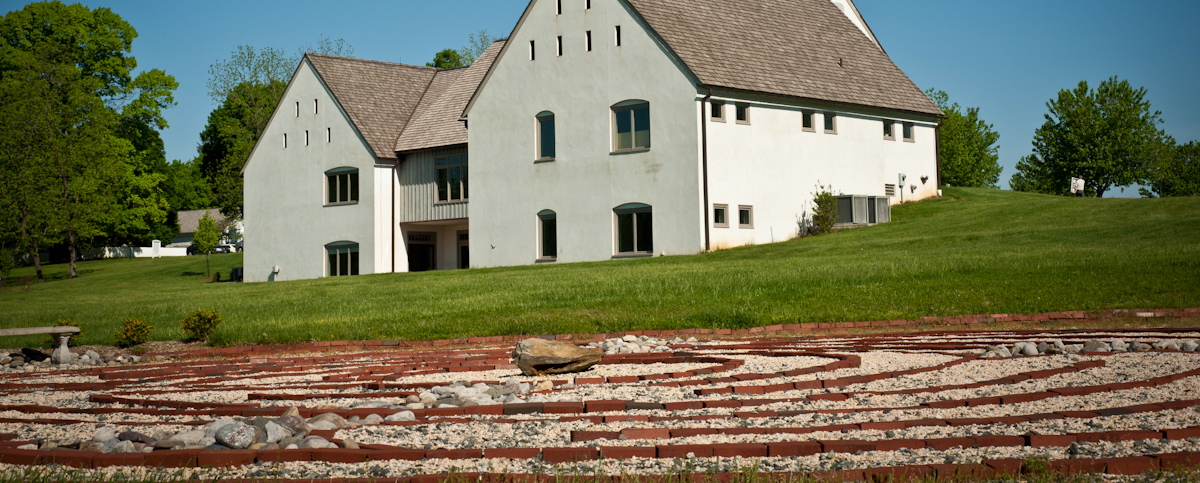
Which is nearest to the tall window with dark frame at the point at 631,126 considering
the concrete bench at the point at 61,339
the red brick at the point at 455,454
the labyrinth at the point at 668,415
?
the concrete bench at the point at 61,339

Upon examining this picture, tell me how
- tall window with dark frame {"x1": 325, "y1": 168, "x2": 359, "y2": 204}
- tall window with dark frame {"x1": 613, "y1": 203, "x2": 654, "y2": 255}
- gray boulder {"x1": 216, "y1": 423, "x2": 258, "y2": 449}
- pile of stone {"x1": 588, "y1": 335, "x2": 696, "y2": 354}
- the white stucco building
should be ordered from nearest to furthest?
1. gray boulder {"x1": 216, "y1": 423, "x2": 258, "y2": 449}
2. pile of stone {"x1": 588, "y1": 335, "x2": 696, "y2": 354}
3. the white stucco building
4. tall window with dark frame {"x1": 613, "y1": 203, "x2": 654, "y2": 255}
5. tall window with dark frame {"x1": 325, "y1": 168, "x2": 359, "y2": 204}

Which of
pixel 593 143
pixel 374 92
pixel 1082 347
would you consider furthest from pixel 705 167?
pixel 1082 347

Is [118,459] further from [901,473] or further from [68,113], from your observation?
[68,113]

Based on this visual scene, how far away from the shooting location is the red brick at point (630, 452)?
584 centimetres

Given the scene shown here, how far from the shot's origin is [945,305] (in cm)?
1622

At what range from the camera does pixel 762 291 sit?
1869 centimetres

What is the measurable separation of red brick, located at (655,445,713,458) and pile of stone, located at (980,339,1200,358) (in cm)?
524

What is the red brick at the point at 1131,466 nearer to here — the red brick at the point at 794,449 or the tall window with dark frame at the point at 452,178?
the red brick at the point at 794,449

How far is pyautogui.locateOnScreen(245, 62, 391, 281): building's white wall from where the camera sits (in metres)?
42.2

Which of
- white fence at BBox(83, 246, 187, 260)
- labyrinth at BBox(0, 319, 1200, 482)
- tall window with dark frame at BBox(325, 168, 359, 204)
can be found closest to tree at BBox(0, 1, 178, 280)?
white fence at BBox(83, 246, 187, 260)

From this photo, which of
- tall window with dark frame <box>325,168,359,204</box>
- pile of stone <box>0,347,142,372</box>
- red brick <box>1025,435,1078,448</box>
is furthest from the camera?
tall window with dark frame <box>325,168,359,204</box>

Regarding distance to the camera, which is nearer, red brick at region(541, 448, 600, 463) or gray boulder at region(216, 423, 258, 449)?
red brick at region(541, 448, 600, 463)

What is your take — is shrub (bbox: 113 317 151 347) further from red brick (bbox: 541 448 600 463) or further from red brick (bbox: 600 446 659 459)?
red brick (bbox: 600 446 659 459)

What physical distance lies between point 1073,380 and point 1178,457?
3.13m
